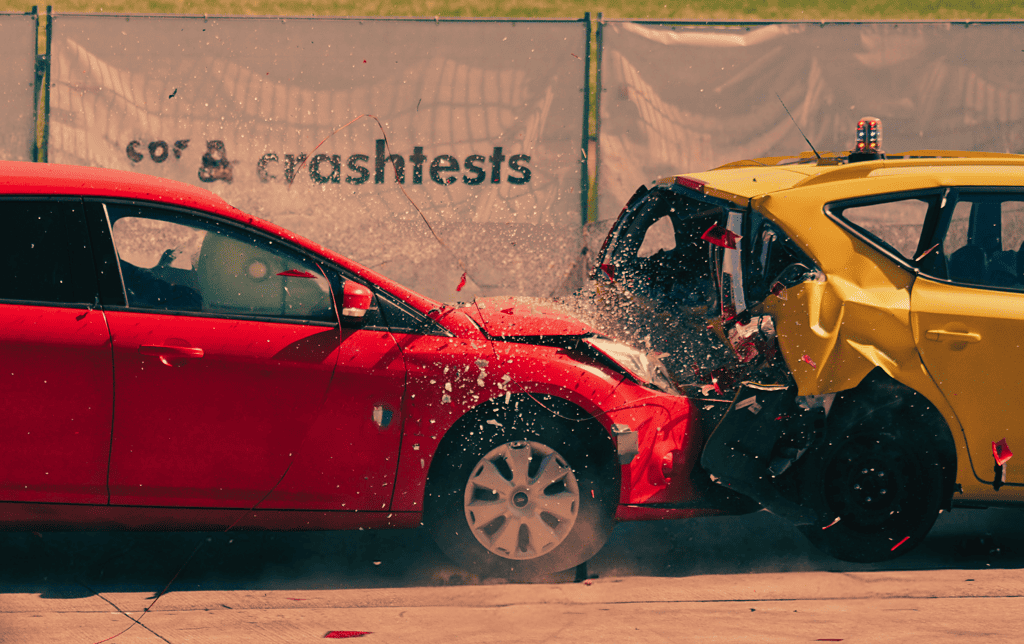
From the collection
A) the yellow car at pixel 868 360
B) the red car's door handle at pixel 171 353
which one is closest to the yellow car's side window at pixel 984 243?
the yellow car at pixel 868 360

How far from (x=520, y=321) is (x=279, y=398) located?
3.45 ft

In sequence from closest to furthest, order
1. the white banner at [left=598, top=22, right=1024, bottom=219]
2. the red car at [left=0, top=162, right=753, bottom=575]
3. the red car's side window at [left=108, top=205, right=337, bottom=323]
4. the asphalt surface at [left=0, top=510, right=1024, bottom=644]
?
the asphalt surface at [left=0, top=510, right=1024, bottom=644]
the red car at [left=0, top=162, right=753, bottom=575]
the red car's side window at [left=108, top=205, right=337, bottom=323]
the white banner at [left=598, top=22, right=1024, bottom=219]

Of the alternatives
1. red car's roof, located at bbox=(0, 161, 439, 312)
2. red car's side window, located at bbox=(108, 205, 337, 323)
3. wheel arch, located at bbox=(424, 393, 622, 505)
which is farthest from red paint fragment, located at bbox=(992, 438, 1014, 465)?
red car's side window, located at bbox=(108, 205, 337, 323)

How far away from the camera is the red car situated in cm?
402

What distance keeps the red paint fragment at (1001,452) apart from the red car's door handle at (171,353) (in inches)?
129

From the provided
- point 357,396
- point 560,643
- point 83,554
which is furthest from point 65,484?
point 560,643

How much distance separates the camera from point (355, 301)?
164 inches

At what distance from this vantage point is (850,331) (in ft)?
14.3

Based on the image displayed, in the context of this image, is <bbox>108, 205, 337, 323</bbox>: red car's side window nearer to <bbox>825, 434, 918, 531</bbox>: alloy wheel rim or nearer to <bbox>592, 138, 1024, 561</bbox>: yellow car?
<bbox>592, 138, 1024, 561</bbox>: yellow car

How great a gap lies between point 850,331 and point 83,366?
303cm

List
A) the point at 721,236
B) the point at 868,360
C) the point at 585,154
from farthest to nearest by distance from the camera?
1. the point at 585,154
2. the point at 721,236
3. the point at 868,360

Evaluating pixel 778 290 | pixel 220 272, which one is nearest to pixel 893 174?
pixel 778 290

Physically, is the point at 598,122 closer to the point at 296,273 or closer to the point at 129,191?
the point at 296,273

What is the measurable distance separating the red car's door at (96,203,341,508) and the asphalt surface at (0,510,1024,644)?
459 mm
